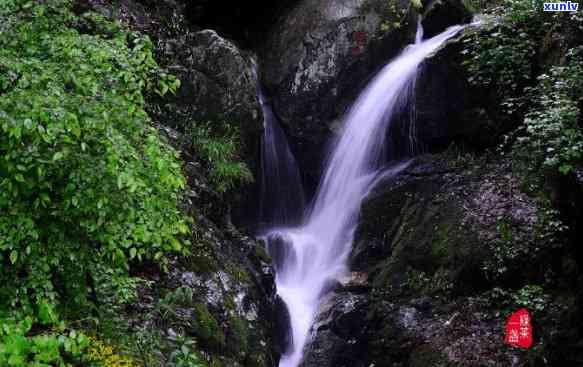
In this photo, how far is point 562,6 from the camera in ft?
27.9

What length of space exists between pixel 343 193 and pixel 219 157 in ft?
10.7

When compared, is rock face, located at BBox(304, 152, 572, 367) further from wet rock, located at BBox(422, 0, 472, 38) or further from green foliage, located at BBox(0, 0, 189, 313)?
wet rock, located at BBox(422, 0, 472, 38)

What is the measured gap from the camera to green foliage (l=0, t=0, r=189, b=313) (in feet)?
11.1

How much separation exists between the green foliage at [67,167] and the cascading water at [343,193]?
5.90m

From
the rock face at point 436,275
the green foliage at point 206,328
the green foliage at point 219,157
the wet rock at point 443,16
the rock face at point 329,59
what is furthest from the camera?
the wet rock at point 443,16

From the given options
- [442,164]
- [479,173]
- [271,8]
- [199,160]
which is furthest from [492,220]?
[271,8]

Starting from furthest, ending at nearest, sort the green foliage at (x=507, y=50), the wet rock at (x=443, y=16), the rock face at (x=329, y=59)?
the wet rock at (x=443, y=16), the rock face at (x=329, y=59), the green foliage at (x=507, y=50)

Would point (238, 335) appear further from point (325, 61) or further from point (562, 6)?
point (325, 61)

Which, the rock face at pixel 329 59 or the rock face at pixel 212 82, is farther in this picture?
the rock face at pixel 329 59

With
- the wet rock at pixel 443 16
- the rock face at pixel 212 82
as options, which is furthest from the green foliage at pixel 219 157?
the wet rock at pixel 443 16

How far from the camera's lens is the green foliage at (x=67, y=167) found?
11.1 feet

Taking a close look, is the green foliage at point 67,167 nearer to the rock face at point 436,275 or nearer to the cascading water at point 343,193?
the rock face at point 436,275

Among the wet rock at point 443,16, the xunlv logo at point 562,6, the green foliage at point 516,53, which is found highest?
the wet rock at point 443,16

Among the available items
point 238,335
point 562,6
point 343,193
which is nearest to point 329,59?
point 343,193
